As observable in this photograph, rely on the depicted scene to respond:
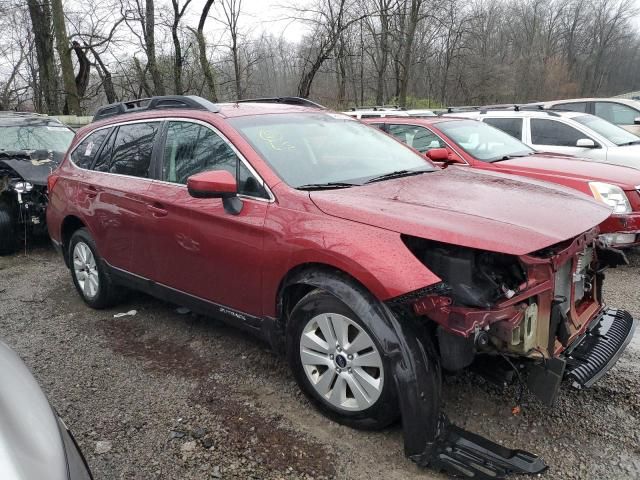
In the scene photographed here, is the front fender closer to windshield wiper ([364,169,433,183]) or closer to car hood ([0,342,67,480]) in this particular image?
windshield wiper ([364,169,433,183])

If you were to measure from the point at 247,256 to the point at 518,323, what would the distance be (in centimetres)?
158

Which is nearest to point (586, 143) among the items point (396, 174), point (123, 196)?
point (396, 174)

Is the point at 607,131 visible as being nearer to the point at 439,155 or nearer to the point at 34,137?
the point at 439,155

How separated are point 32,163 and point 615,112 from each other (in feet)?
37.4

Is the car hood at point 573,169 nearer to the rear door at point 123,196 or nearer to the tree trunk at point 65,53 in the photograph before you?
the rear door at point 123,196

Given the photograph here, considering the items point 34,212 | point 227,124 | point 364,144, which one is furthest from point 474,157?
point 34,212

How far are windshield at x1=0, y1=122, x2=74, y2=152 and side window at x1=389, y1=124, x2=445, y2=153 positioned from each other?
525 cm

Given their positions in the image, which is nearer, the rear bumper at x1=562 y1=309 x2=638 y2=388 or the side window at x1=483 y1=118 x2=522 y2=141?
the rear bumper at x1=562 y1=309 x2=638 y2=388

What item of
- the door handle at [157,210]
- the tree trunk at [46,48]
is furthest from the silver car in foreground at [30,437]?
the tree trunk at [46,48]

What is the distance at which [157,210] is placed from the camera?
3734 millimetres

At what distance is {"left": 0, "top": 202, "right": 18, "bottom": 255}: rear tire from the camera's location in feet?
22.1

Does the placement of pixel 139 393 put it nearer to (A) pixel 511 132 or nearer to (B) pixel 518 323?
(B) pixel 518 323

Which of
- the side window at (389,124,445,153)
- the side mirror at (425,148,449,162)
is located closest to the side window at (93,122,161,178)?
the side mirror at (425,148,449,162)

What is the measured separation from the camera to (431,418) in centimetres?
242
